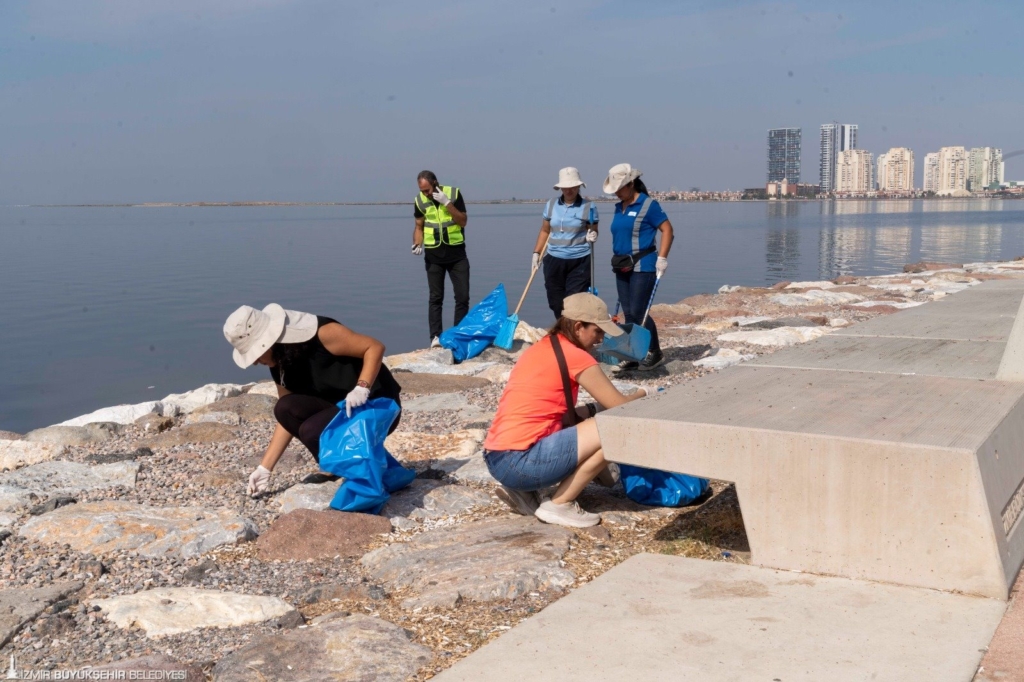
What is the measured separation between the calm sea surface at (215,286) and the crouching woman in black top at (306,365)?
21.9ft

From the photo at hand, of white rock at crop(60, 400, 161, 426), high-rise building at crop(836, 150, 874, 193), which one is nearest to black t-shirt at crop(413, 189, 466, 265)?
white rock at crop(60, 400, 161, 426)

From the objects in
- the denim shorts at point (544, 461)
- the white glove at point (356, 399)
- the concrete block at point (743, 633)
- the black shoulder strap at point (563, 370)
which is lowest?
the concrete block at point (743, 633)

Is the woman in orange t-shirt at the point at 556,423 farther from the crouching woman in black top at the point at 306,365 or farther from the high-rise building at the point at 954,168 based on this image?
the high-rise building at the point at 954,168

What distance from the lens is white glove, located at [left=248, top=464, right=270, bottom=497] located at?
5133mm

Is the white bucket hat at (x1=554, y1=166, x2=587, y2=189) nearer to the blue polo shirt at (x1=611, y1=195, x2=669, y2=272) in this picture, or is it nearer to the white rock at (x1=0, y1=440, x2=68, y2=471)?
the blue polo shirt at (x1=611, y1=195, x2=669, y2=272)

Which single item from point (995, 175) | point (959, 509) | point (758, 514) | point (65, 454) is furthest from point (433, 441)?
point (995, 175)

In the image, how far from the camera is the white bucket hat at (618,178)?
7.89 metres

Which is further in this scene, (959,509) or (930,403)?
(930,403)

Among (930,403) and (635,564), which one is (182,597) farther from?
(930,403)

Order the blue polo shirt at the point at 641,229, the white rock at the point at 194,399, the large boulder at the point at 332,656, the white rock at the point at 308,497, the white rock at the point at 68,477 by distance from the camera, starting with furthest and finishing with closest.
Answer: the white rock at the point at 194,399
the blue polo shirt at the point at 641,229
the white rock at the point at 68,477
the white rock at the point at 308,497
the large boulder at the point at 332,656

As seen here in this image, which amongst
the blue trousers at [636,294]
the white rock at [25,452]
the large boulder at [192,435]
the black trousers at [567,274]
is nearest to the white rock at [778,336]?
the blue trousers at [636,294]

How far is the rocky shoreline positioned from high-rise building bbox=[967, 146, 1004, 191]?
205m

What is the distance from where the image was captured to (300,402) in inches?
201

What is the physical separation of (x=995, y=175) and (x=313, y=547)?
212571 mm
